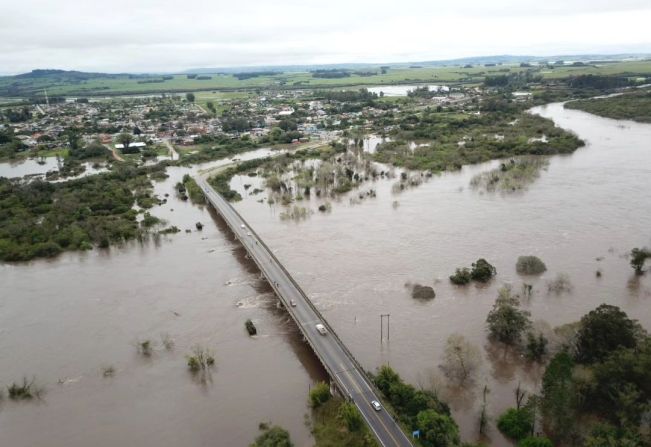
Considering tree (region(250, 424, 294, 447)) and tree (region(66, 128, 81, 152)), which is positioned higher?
tree (region(66, 128, 81, 152))

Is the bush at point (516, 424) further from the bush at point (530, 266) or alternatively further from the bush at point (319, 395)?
the bush at point (530, 266)

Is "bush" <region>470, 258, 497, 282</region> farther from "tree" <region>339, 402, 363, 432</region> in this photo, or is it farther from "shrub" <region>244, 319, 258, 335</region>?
"tree" <region>339, 402, 363, 432</region>

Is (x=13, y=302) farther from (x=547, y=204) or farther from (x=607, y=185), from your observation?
(x=607, y=185)

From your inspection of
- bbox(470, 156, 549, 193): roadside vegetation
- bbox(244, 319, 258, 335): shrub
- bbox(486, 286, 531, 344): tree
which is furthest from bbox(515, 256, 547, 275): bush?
bbox(244, 319, 258, 335): shrub

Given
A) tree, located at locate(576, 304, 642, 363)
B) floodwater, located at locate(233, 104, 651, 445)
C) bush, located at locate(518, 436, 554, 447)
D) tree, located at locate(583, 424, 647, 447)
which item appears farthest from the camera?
floodwater, located at locate(233, 104, 651, 445)

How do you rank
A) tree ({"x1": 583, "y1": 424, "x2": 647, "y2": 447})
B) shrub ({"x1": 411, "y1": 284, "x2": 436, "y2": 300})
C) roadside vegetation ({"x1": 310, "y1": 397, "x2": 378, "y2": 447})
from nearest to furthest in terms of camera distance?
1. tree ({"x1": 583, "y1": 424, "x2": 647, "y2": 447})
2. roadside vegetation ({"x1": 310, "y1": 397, "x2": 378, "y2": 447})
3. shrub ({"x1": 411, "y1": 284, "x2": 436, "y2": 300})

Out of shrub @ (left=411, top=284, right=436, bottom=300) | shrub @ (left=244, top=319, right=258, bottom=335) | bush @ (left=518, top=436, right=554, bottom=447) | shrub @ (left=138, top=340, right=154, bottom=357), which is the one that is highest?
shrub @ (left=411, top=284, right=436, bottom=300)

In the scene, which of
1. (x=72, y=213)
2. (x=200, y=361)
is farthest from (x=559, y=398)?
(x=72, y=213)
